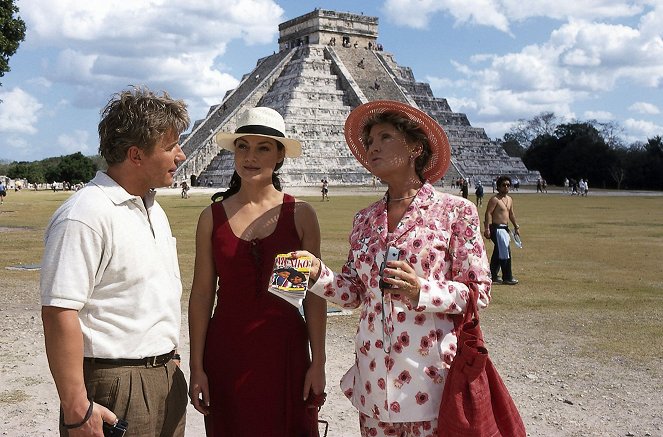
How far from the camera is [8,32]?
19719mm

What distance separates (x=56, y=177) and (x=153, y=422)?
8695 cm

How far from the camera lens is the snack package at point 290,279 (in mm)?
2689

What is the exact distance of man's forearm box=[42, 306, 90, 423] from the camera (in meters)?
2.39

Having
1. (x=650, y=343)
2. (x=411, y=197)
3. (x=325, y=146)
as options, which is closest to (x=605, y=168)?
(x=325, y=146)

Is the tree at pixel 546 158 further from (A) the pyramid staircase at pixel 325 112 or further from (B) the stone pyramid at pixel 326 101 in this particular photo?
(A) the pyramid staircase at pixel 325 112

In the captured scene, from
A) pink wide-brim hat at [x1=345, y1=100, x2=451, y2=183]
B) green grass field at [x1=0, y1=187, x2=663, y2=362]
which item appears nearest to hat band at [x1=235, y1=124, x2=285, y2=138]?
pink wide-brim hat at [x1=345, y1=100, x2=451, y2=183]

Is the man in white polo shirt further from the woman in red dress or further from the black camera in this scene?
the woman in red dress

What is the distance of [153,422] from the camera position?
2.73 m

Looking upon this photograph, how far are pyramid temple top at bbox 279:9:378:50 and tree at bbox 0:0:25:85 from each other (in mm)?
40135

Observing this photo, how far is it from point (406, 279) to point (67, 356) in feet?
4.10

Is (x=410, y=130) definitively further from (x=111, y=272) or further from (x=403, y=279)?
(x=111, y=272)

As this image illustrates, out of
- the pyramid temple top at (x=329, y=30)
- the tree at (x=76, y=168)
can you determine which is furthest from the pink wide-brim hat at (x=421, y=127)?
the tree at (x=76, y=168)

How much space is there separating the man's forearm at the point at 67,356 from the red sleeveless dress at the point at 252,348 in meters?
0.77

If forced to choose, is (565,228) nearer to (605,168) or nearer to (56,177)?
(605,168)
